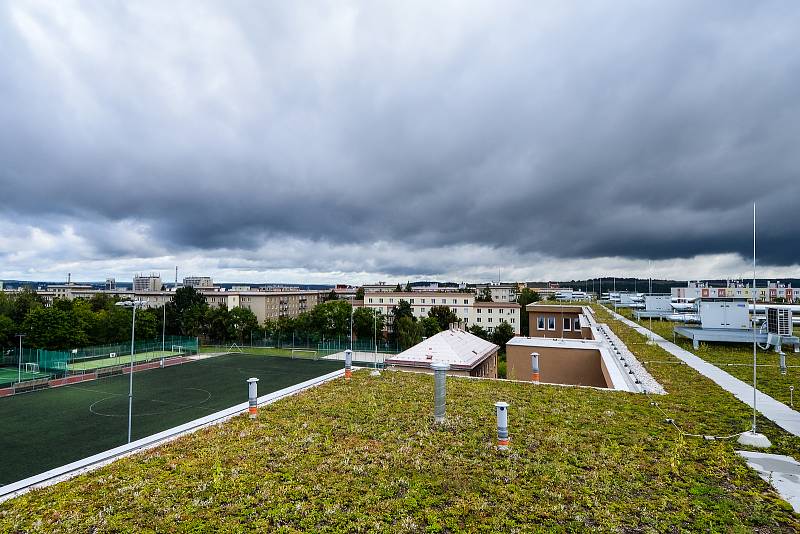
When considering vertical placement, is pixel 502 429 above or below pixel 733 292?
below

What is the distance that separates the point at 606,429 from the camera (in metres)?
6.45

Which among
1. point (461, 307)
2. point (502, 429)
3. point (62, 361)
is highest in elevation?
point (502, 429)

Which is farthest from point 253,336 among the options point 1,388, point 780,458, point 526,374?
point 780,458

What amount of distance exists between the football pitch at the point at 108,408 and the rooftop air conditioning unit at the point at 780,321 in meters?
20.7

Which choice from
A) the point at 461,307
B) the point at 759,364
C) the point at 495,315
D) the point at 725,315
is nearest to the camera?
the point at 759,364

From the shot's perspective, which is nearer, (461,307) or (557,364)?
(557,364)

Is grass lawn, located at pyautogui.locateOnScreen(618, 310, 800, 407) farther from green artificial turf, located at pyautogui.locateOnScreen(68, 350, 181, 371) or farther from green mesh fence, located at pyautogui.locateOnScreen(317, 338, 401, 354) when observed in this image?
green artificial turf, located at pyautogui.locateOnScreen(68, 350, 181, 371)

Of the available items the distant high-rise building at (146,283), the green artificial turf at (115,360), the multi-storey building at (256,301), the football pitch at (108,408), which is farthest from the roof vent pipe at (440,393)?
the distant high-rise building at (146,283)

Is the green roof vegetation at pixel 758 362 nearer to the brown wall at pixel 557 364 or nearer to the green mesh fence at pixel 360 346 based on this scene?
the brown wall at pixel 557 364

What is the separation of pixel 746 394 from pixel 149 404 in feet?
67.2

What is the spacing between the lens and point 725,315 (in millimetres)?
14617

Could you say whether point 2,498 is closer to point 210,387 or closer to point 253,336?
point 210,387

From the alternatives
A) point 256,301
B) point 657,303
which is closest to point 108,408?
point 657,303

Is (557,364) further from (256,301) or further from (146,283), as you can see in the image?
(146,283)
